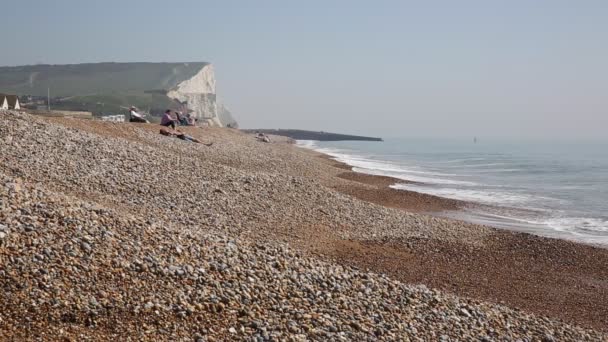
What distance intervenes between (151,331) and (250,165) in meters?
21.5

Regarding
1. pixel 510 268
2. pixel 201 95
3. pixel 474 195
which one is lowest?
pixel 510 268

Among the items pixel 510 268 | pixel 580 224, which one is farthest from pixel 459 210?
pixel 510 268

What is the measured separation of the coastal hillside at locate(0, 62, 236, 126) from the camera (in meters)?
112

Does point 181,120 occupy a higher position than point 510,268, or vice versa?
point 181,120

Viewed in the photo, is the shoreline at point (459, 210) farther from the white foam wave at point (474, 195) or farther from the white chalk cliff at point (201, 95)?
the white chalk cliff at point (201, 95)

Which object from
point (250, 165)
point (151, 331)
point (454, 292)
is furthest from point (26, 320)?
point (250, 165)

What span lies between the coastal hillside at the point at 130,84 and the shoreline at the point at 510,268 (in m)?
89.4

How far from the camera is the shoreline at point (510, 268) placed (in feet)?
38.7

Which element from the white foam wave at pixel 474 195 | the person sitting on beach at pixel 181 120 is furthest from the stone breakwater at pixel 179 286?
the person sitting on beach at pixel 181 120

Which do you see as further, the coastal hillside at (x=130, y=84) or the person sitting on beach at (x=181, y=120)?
the coastal hillside at (x=130, y=84)

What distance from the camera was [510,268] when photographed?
1454cm

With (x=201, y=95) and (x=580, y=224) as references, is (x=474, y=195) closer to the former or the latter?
(x=580, y=224)

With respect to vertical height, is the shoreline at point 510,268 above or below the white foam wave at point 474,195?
below

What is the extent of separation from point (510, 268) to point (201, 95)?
12387 centimetres
